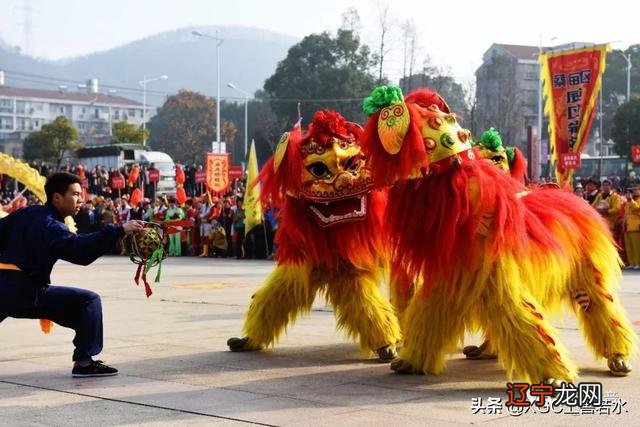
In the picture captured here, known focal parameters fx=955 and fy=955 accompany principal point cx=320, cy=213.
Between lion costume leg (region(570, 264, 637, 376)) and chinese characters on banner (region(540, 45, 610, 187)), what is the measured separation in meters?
8.74

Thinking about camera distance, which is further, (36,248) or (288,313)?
(288,313)

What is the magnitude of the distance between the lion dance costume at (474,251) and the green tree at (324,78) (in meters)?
31.4

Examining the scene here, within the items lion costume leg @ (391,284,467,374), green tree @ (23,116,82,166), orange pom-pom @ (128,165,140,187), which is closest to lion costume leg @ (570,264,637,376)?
lion costume leg @ (391,284,467,374)

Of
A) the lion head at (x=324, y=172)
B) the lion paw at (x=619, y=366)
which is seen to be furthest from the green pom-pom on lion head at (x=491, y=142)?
the lion paw at (x=619, y=366)

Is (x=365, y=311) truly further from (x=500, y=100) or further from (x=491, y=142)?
(x=500, y=100)

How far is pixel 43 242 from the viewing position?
620 centimetres

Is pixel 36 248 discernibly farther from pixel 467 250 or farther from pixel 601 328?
pixel 601 328

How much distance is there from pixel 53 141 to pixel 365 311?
136 feet

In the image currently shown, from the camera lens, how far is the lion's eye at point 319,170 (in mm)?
7055

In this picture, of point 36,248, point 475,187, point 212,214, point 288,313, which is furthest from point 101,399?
point 212,214

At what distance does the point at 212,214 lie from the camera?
21.1 m

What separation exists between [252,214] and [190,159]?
35294 millimetres

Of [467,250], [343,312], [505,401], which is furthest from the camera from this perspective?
[343,312]

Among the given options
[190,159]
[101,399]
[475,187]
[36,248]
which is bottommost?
[101,399]
